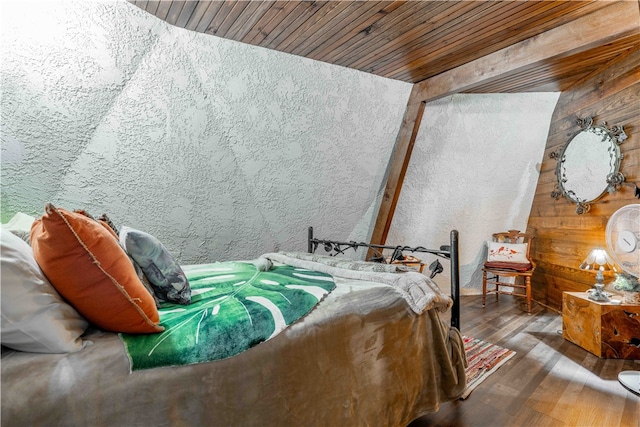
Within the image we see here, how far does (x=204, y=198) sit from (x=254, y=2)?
1434 mm

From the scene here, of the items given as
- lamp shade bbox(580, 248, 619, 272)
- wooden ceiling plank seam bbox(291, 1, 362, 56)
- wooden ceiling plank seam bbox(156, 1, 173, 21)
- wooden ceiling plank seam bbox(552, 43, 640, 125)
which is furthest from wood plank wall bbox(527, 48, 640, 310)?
wooden ceiling plank seam bbox(156, 1, 173, 21)

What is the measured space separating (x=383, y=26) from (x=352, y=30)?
0.21 meters

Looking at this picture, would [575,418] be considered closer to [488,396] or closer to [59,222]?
[488,396]

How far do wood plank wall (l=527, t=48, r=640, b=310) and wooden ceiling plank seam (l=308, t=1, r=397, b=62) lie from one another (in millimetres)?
2329

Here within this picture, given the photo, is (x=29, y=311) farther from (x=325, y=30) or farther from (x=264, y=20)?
(x=325, y=30)

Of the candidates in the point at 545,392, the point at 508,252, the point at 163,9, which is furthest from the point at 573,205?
the point at 163,9

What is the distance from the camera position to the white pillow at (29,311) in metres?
0.82

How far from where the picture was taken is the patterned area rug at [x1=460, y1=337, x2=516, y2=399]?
78.0 inches

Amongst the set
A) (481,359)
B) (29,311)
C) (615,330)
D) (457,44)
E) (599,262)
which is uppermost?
(457,44)

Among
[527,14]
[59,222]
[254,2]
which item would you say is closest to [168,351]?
[59,222]

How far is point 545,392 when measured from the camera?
1837 mm

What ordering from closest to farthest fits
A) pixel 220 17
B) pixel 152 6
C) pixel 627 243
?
pixel 152 6
pixel 220 17
pixel 627 243

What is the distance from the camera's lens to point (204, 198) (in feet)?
8.37

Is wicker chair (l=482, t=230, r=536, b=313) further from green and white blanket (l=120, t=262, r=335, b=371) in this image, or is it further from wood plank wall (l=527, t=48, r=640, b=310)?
green and white blanket (l=120, t=262, r=335, b=371)
